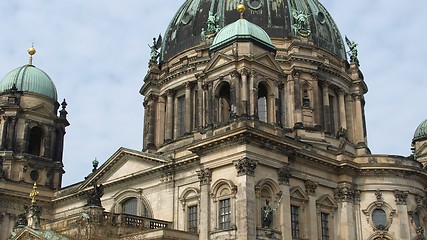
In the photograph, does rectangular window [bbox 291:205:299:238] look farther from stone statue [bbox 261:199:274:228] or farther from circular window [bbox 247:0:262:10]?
circular window [bbox 247:0:262:10]

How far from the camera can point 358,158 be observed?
1709 inches

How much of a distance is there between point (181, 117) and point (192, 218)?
43.4 ft

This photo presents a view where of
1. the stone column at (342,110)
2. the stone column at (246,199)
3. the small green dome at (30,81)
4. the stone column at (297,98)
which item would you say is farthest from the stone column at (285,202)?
the small green dome at (30,81)

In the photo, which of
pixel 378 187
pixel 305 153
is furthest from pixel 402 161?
pixel 305 153

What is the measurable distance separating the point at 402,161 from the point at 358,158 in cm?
301

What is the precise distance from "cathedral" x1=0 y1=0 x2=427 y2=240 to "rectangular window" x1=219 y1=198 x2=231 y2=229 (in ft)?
0.26

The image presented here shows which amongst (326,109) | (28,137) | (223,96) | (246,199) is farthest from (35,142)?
(246,199)

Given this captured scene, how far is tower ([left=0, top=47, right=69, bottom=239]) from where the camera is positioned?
50562 millimetres

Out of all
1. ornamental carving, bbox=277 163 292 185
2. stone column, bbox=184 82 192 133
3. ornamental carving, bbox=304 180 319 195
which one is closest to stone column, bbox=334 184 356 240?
ornamental carving, bbox=304 180 319 195

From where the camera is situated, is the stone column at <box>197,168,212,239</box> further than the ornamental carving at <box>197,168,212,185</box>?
No

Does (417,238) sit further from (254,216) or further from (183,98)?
(183,98)

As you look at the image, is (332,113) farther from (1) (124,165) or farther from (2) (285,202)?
(1) (124,165)

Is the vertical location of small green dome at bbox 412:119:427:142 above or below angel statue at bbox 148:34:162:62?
below

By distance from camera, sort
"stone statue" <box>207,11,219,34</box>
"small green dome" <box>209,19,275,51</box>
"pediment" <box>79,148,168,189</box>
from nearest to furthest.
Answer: "small green dome" <box>209,19,275,51</box>
"pediment" <box>79,148,168,189</box>
"stone statue" <box>207,11,219,34</box>
